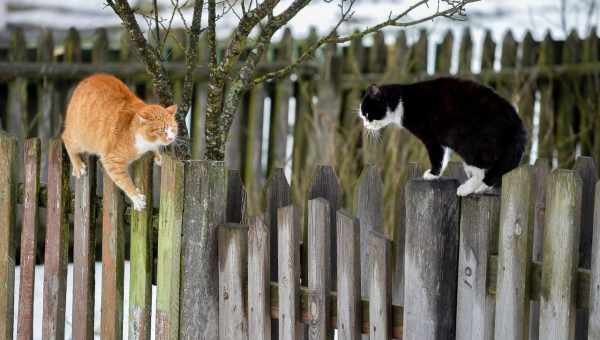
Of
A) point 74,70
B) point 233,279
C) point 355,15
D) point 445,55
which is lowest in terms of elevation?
point 233,279

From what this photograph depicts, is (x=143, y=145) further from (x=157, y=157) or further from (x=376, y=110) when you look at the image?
(x=376, y=110)

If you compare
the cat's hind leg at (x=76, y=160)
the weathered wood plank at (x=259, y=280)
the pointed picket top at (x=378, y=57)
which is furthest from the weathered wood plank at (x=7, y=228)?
the pointed picket top at (x=378, y=57)

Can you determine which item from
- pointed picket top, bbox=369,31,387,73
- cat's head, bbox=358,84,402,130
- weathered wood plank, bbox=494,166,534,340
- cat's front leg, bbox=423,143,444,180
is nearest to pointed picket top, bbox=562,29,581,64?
pointed picket top, bbox=369,31,387,73

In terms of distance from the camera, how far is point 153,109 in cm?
272

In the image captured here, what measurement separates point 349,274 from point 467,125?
1.93ft

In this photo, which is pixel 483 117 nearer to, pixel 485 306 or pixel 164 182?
pixel 485 306

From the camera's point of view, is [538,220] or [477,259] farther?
[538,220]

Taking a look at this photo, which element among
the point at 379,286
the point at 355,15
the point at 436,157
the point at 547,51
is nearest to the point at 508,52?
the point at 547,51

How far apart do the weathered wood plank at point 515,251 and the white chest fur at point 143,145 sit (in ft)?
3.99

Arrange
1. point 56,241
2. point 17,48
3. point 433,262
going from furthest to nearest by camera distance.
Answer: point 17,48 → point 56,241 → point 433,262

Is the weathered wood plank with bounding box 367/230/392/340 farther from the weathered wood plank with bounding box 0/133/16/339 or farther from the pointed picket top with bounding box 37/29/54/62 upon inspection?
the pointed picket top with bounding box 37/29/54/62

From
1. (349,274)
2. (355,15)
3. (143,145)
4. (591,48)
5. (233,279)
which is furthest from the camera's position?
(355,15)

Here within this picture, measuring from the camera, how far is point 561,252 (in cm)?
197

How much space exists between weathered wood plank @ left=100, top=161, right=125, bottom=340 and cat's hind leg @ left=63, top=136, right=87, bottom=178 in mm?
111
